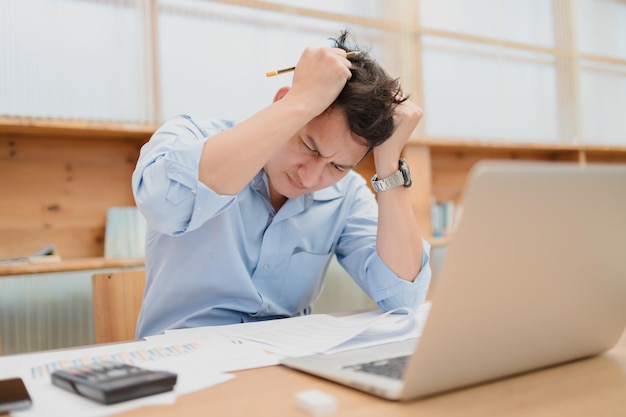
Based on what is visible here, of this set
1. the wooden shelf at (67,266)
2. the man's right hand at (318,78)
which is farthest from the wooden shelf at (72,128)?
the man's right hand at (318,78)

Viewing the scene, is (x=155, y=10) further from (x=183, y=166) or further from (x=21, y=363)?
(x=21, y=363)

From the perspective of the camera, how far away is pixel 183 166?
1081 millimetres

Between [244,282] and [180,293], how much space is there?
5.5 inches

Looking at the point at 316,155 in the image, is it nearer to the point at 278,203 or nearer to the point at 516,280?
the point at 278,203

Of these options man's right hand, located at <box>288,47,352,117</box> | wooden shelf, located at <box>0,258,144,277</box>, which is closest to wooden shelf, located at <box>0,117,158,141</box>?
wooden shelf, located at <box>0,258,144,277</box>

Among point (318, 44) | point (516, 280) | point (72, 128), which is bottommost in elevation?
point (516, 280)

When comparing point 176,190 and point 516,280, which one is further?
point 176,190

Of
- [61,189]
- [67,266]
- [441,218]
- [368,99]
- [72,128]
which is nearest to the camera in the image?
[368,99]

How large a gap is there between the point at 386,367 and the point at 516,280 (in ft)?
0.64

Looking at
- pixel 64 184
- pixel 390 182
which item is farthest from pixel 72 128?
pixel 390 182

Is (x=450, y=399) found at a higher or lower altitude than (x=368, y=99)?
lower

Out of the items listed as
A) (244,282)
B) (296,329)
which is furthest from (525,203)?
(244,282)

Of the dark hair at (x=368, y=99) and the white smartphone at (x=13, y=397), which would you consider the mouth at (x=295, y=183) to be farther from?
the white smartphone at (x=13, y=397)

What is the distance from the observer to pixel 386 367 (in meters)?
0.70
